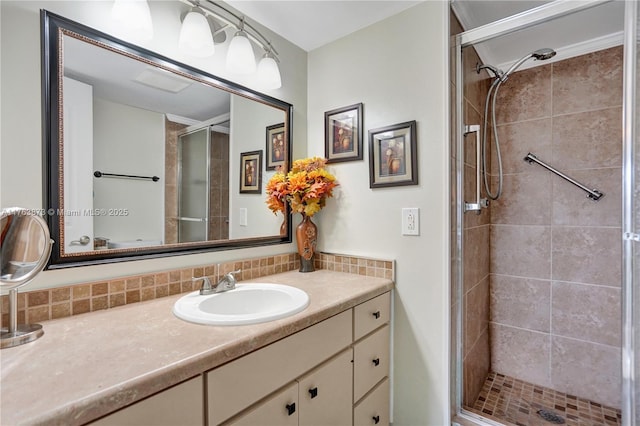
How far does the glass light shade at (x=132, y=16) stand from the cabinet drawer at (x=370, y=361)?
1.54 m

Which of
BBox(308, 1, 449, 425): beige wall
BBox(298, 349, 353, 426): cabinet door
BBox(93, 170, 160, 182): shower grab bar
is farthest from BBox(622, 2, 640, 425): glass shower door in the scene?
BBox(93, 170, 160, 182): shower grab bar

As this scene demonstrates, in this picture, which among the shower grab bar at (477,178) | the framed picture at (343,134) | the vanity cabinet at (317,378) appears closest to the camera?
the vanity cabinet at (317,378)

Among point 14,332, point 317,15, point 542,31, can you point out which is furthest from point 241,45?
point 542,31

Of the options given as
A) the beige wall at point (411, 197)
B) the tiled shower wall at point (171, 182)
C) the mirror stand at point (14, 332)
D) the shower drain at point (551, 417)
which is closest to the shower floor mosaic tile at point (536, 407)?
the shower drain at point (551, 417)

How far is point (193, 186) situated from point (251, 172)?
35 centimetres

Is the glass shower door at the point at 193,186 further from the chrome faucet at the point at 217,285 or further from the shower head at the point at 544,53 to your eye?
the shower head at the point at 544,53

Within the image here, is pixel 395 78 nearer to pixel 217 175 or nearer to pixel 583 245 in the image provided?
pixel 217 175

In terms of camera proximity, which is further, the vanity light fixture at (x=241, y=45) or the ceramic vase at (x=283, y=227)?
the ceramic vase at (x=283, y=227)

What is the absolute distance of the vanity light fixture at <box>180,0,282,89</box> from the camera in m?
1.38

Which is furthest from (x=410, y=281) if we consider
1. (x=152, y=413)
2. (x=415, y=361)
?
(x=152, y=413)

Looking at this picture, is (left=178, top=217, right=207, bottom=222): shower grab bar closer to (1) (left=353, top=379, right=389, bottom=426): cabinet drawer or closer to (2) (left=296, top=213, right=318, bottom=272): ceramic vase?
(2) (left=296, top=213, right=318, bottom=272): ceramic vase

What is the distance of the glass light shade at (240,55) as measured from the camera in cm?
147

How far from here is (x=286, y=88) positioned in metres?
1.84

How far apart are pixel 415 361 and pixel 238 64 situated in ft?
5.72
